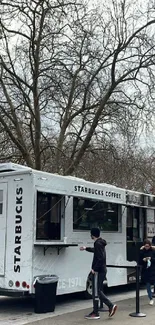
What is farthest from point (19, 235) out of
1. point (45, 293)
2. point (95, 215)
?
point (95, 215)

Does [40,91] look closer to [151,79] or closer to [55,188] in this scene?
[151,79]

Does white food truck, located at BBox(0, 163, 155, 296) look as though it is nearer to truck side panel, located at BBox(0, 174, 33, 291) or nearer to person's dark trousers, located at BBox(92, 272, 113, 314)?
truck side panel, located at BBox(0, 174, 33, 291)

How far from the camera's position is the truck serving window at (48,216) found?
9.46 m

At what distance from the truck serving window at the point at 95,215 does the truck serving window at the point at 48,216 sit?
1.96 feet

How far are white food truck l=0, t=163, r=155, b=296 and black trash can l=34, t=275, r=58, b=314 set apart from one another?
0.40 feet

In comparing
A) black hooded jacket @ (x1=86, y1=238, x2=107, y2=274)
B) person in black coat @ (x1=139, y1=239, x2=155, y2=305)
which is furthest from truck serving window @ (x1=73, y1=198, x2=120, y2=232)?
black hooded jacket @ (x1=86, y1=238, x2=107, y2=274)

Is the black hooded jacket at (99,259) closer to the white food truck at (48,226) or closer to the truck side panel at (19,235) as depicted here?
the white food truck at (48,226)

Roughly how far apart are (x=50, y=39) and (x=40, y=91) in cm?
188

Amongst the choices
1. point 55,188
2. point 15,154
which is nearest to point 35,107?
point 15,154

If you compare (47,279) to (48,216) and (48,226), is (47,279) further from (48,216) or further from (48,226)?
(48,216)

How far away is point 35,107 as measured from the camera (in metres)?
17.0

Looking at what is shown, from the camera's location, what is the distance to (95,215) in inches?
442

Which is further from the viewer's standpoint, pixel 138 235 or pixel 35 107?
pixel 35 107

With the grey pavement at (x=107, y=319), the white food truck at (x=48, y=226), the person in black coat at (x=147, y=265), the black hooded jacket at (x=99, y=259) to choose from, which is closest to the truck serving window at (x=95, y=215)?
the white food truck at (x=48, y=226)
